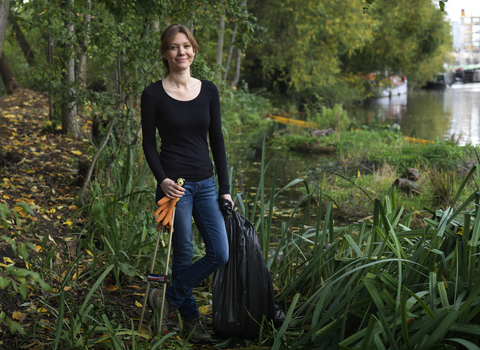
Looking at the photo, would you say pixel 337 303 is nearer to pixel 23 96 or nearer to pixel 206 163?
pixel 206 163

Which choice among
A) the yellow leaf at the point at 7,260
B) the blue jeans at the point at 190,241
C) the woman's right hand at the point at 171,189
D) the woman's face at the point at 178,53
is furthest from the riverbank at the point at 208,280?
the woman's face at the point at 178,53

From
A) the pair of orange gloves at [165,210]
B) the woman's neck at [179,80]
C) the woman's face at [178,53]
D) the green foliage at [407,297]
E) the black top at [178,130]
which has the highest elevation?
the woman's face at [178,53]

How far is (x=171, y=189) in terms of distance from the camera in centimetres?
258

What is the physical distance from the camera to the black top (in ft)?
8.57

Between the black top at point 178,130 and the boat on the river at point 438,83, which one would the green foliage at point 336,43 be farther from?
the boat on the river at point 438,83

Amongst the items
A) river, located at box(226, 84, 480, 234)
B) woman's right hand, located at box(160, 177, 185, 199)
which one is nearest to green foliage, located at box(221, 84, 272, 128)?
river, located at box(226, 84, 480, 234)

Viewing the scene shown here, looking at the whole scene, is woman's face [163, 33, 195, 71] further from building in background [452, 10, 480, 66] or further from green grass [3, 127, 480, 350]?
building in background [452, 10, 480, 66]

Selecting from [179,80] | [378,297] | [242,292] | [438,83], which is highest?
[438,83]

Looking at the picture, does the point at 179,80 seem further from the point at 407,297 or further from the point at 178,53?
the point at 407,297

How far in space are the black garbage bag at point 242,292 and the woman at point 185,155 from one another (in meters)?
0.09

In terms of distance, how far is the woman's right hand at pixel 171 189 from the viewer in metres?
2.57

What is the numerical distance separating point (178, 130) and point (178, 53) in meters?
0.43

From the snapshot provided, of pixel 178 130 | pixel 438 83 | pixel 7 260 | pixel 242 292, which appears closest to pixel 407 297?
pixel 242 292

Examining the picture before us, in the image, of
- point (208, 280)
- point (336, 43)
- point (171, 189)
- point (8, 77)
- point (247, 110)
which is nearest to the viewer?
point (171, 189)
